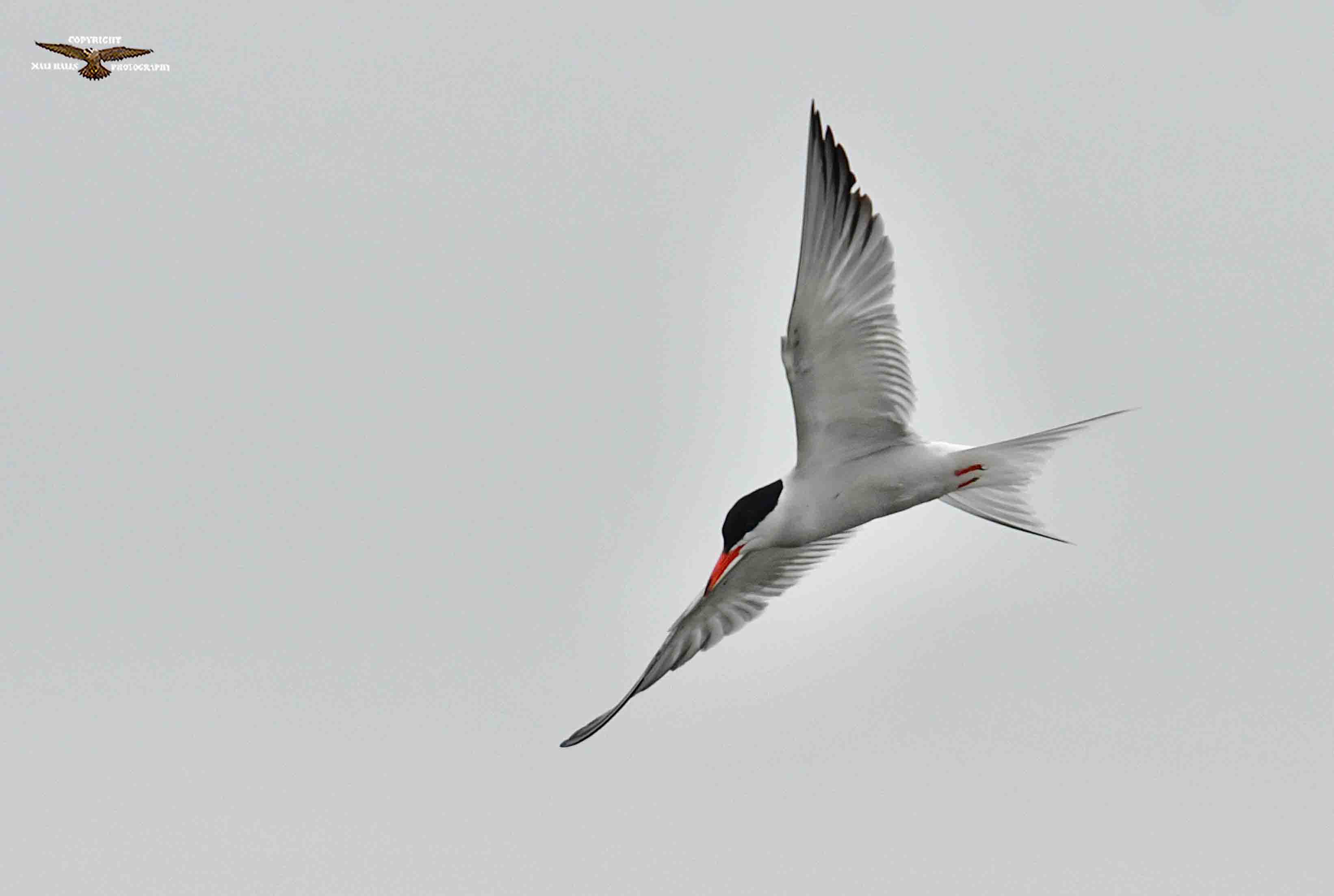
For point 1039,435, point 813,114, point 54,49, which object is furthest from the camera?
point 54,49

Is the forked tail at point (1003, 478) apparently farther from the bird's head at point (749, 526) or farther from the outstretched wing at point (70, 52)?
the outstretched wing at point (70, 52)

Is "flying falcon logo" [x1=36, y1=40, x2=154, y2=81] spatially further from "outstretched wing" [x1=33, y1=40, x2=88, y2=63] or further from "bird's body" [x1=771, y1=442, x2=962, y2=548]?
"bird's body" [x1=771, y1=442, x2=962, y2=548]

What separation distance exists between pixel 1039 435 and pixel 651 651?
2.90 metres

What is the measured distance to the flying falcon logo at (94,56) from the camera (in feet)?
Result: 39.4

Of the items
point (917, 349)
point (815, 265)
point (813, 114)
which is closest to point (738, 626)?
point (917, 349)

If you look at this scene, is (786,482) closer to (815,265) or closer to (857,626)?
(815,265)

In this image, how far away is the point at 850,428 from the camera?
827 cm

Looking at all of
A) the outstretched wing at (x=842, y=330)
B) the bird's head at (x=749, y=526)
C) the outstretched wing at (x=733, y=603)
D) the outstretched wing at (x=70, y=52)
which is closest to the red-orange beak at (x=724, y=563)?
the bird's head at (x=749, y=526)

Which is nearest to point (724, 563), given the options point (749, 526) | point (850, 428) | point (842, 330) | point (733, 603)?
point (749, 526)

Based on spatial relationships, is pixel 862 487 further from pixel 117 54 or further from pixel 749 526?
pixel 117 54

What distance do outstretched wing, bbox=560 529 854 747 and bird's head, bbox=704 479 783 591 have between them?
955 millimetres

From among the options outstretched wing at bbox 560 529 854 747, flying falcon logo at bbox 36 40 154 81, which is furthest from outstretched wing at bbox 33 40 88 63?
outstretched wing at bbox 560 529 854 747

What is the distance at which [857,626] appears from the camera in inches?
408

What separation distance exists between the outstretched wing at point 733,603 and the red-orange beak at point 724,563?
0.93 m
